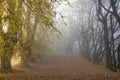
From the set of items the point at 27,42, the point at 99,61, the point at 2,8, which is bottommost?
the point at 99,61

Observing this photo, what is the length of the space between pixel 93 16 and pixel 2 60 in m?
26.3

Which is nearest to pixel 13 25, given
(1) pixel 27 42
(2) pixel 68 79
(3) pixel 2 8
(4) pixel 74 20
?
(3) pixel 2 8

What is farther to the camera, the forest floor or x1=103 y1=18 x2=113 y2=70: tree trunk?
x1=103 y1=18 x2=113 y2=70: tree trunk

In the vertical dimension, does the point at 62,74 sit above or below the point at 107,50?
below

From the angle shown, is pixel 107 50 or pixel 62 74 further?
pixel 107 50

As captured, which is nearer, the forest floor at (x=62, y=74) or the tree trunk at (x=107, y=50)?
the forest floor at (x=62, y=74)

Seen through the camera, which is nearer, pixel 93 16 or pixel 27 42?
pixel 27 42

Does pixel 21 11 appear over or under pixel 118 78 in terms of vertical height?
over

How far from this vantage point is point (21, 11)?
1672 cm

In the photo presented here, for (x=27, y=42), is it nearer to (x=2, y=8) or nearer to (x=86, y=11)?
(x=2, y=8)

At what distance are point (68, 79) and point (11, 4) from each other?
5.60m

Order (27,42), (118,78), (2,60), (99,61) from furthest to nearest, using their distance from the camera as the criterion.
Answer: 1. (99,61)
2. (27,42)
3. (2,60)
4. (118,78)

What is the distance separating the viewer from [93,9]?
49.2 meters

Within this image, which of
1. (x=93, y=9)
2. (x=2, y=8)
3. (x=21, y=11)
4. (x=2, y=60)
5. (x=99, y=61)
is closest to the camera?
(x=2, y=8)
